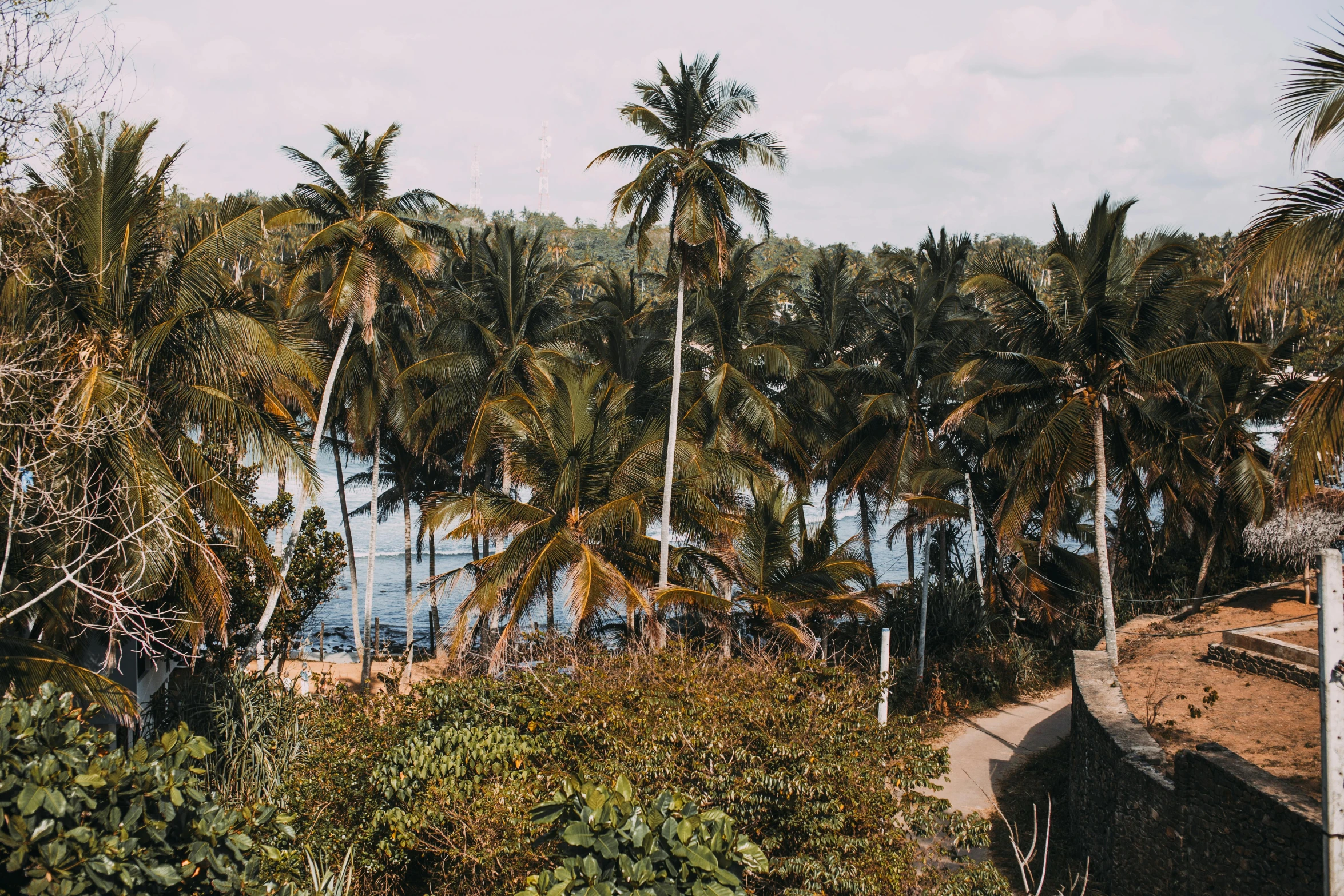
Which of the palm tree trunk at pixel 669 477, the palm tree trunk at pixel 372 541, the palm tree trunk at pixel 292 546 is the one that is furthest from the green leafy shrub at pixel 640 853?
the palm tree trunk at pixel 372 541

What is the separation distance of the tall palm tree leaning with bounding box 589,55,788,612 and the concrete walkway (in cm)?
633

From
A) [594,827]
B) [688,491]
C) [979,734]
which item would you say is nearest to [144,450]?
[594,827]

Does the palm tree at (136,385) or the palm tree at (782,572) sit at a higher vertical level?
the palm tree at (136,385)

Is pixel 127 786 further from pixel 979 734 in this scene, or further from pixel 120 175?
pixel 979 734

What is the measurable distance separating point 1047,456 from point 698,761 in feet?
32.8

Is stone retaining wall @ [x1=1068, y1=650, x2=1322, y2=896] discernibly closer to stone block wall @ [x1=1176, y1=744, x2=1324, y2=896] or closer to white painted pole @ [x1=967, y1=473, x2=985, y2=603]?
stone block wall @ [x1=1176, y1=744, x2=1324, y2=896]

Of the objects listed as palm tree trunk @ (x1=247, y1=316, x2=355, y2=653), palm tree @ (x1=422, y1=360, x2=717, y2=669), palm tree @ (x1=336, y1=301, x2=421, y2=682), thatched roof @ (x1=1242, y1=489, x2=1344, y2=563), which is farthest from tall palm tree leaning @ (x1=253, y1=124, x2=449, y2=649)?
thatched roof @ (x1=1242, y1=489, x2=1344, y2=563)

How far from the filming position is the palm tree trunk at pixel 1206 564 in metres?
22.7

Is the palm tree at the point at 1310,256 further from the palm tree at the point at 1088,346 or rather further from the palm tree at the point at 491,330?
the palm tree at the point at 491,330

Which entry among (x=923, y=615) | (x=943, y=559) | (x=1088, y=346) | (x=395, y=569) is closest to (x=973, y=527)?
(x=923, y=615)

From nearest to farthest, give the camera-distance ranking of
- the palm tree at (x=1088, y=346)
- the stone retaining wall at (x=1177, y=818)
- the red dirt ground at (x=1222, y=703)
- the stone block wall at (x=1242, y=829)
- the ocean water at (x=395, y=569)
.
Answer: the stone block wall at (x=1242, y=829), the stone retaining wall at (x=1177, y=818), the red dirt ground at (x=1222, y=703), the palm tree at (x=1088, y=346), the ocean water at (x=395, y=569)

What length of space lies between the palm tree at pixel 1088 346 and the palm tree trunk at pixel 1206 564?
25.7ft

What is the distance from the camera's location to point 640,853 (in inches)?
210

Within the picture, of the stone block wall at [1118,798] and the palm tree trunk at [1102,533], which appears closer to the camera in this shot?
A: the stone block wall at [1118,798]
